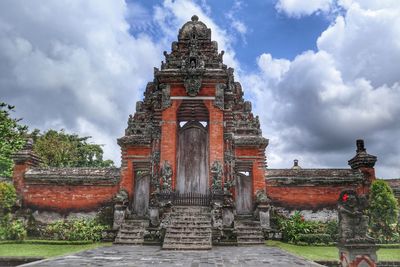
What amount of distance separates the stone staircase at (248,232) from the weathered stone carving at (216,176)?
1846 mm

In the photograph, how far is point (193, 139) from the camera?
16641 millimetres

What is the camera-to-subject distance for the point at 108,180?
16.5 meters

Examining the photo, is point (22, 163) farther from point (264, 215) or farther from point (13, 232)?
point (264, 215)

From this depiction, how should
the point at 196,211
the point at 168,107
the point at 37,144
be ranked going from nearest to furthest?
1. the point at 196,211
2. the point at 168,107
3. the point at 37,144

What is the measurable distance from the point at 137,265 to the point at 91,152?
3057cm

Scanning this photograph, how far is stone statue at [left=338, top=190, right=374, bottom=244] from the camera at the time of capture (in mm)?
7113

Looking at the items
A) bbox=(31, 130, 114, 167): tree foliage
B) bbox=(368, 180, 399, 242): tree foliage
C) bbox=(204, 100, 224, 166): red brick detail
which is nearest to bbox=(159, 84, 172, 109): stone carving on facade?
bbox=(204, 100, 224, 166): red brick detail

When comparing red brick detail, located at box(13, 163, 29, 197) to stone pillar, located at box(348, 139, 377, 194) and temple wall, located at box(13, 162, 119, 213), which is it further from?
stone pillar, located at box(348, 139, 377, 194)

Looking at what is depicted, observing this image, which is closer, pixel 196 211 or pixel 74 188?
pixel 196 211

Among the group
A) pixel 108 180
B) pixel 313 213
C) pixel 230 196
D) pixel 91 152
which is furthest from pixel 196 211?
pixel 91 152

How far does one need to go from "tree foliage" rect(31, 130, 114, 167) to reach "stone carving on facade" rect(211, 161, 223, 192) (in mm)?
17402

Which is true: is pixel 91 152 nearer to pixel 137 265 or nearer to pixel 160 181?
pixel 160 181

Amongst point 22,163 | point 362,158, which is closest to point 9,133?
point 22,163

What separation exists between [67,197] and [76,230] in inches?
96.7
